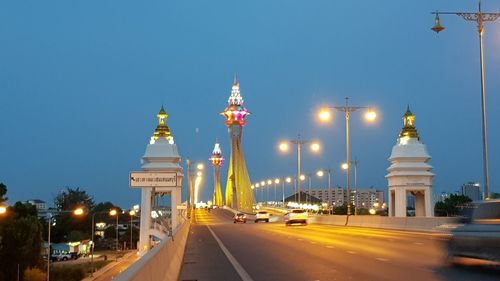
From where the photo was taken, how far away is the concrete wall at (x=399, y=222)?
1487 inches

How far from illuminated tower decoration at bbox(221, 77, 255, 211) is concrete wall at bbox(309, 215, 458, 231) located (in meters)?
83.4

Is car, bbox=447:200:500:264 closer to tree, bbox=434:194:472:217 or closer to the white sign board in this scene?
the white sign board

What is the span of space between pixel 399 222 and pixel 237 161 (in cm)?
10004

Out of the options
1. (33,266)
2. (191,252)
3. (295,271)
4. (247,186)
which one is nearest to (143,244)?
(33,266)

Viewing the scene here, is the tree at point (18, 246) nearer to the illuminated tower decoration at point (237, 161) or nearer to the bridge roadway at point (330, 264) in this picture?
the bridge roadway at point (330, 264)

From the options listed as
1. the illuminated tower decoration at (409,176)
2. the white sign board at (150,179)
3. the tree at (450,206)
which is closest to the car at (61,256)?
the tree at (450,206)

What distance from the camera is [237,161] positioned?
14412cm

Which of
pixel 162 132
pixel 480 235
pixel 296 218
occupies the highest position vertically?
pixel 162 132

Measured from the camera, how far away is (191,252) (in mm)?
26844

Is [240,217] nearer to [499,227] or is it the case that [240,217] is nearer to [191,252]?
[191,252]

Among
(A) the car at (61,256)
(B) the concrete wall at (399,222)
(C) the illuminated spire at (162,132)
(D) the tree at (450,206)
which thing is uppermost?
(C) the illuminated spire at (162,132)

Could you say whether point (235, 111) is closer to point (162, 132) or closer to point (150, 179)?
point (162, 132)

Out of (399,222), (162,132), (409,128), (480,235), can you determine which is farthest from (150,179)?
(409,128)

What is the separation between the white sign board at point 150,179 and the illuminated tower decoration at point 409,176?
54.1 meters
